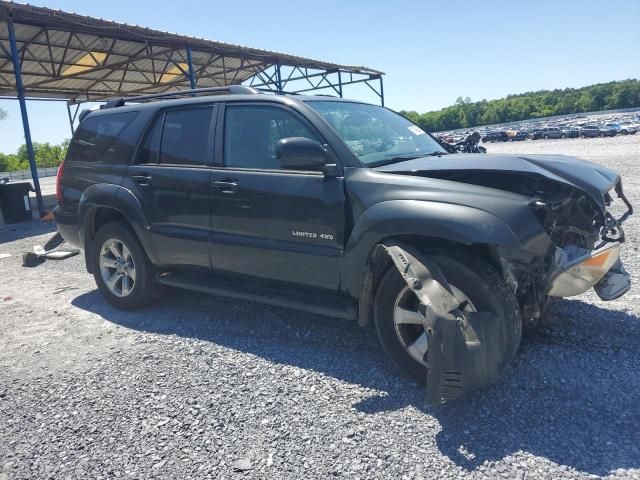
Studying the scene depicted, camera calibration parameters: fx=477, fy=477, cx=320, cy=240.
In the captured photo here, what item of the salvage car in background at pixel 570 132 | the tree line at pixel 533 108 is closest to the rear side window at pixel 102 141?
the salvage car in background at pixel 570 132

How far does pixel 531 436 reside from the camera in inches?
94.7

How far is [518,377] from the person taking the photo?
2.94 m

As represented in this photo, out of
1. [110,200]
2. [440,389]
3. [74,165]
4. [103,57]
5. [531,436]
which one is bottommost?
[531,436]

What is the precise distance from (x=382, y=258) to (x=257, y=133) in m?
1.46

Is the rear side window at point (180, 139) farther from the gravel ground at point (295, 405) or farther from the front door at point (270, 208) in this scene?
the gravel ground at point (295, 405)

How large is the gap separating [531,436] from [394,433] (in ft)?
2.24

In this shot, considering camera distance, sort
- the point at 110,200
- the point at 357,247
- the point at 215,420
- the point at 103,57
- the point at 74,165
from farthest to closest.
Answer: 1. the point at 103,57
2. the point at 74,165
3. the point at 110,200
4. the point at 357,247
5. the point at 215,420

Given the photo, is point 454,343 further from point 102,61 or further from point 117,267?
point 102,61

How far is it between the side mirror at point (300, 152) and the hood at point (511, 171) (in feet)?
1.33

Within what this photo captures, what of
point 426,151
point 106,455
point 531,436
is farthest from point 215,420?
point 426,151

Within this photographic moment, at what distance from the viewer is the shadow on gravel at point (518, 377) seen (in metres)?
2.33

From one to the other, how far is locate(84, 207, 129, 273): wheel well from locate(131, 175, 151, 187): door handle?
52 centimetres

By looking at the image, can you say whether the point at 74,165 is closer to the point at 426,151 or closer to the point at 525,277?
the point at 426,151

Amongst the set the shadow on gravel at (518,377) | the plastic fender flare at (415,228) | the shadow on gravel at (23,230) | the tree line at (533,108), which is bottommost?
the shadow on gravel at (518,377)
